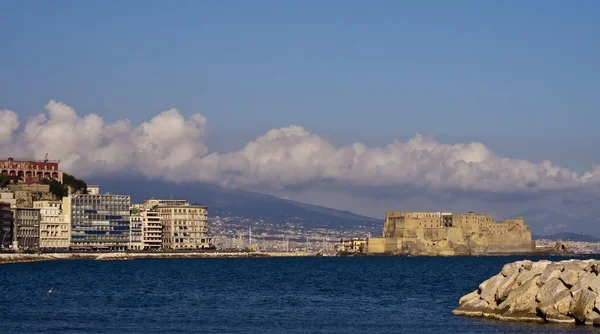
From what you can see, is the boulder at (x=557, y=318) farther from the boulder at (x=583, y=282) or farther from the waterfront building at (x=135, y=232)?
the waterfront building at (x=135, y=232)

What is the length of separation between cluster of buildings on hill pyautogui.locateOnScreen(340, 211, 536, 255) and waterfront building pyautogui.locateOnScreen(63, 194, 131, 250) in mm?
40529

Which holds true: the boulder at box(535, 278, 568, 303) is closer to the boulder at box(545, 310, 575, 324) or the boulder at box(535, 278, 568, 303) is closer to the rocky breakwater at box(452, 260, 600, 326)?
the rocky breakwater at box(452, 260, 600, 326)

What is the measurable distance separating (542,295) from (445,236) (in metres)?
135

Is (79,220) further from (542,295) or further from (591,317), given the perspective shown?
(591,317)

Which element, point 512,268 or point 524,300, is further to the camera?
point 512,268

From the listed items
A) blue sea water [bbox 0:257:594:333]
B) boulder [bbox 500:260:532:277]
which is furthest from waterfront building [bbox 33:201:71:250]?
boulder [bbox 500:260:532:277]

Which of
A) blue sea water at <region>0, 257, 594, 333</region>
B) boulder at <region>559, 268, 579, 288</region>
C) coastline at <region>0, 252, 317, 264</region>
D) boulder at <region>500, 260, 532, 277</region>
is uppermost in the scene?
coastline at <region>0, 252, 317, 264</region>

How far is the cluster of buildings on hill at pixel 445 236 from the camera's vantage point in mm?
169750

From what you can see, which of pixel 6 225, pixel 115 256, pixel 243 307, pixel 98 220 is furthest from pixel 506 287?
pixel 98 220

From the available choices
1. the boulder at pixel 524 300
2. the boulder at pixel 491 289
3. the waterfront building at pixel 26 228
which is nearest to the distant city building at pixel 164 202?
the waterfront building at pixel 26 228

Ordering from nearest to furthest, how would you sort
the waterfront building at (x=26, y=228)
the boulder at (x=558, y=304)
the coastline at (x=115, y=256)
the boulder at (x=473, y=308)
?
the boulder at (x=558, y=304) < the boulder at (x=473, y=308) < the coastline at (x=115, y=256) < the waterfront building at (x=26, y=228)

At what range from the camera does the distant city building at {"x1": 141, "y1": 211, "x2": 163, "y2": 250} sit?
6304 inches

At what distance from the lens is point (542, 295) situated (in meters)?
37.8

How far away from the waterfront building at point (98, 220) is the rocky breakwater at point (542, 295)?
114 metres
